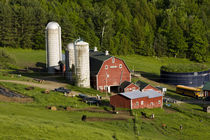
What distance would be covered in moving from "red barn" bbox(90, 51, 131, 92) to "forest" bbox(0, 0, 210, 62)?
46587 millimetres

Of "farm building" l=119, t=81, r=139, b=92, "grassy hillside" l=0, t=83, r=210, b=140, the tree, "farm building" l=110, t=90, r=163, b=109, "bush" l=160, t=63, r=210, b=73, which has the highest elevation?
the tree

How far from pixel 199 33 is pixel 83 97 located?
88.8 m

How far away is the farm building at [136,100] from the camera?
5834 centimetres

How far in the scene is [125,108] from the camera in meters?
58.6

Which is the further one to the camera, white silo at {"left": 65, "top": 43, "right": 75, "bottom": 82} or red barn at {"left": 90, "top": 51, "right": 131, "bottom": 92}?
white silo at {"left": 65, "top": 43, "right": 75, "bottom": 82}

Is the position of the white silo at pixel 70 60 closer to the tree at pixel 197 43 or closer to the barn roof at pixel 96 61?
the barn roof at pixel 96 61

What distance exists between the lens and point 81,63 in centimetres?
7150

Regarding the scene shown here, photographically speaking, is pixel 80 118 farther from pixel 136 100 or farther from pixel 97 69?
pixel 97 69

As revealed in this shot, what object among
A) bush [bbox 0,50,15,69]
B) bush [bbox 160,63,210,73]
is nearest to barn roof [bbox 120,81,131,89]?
bush [bbox 160,63,210,73]

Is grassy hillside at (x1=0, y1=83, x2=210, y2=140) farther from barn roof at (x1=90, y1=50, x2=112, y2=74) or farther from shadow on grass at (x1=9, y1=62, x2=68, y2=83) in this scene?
shadow on grass at (x1=9, y1=62, x2=68, y2=83)

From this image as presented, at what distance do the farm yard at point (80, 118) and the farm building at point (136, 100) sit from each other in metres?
1.30

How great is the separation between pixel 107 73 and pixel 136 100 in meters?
16.8

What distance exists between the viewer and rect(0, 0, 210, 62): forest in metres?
119

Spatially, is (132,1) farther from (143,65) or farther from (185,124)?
(185,124)
